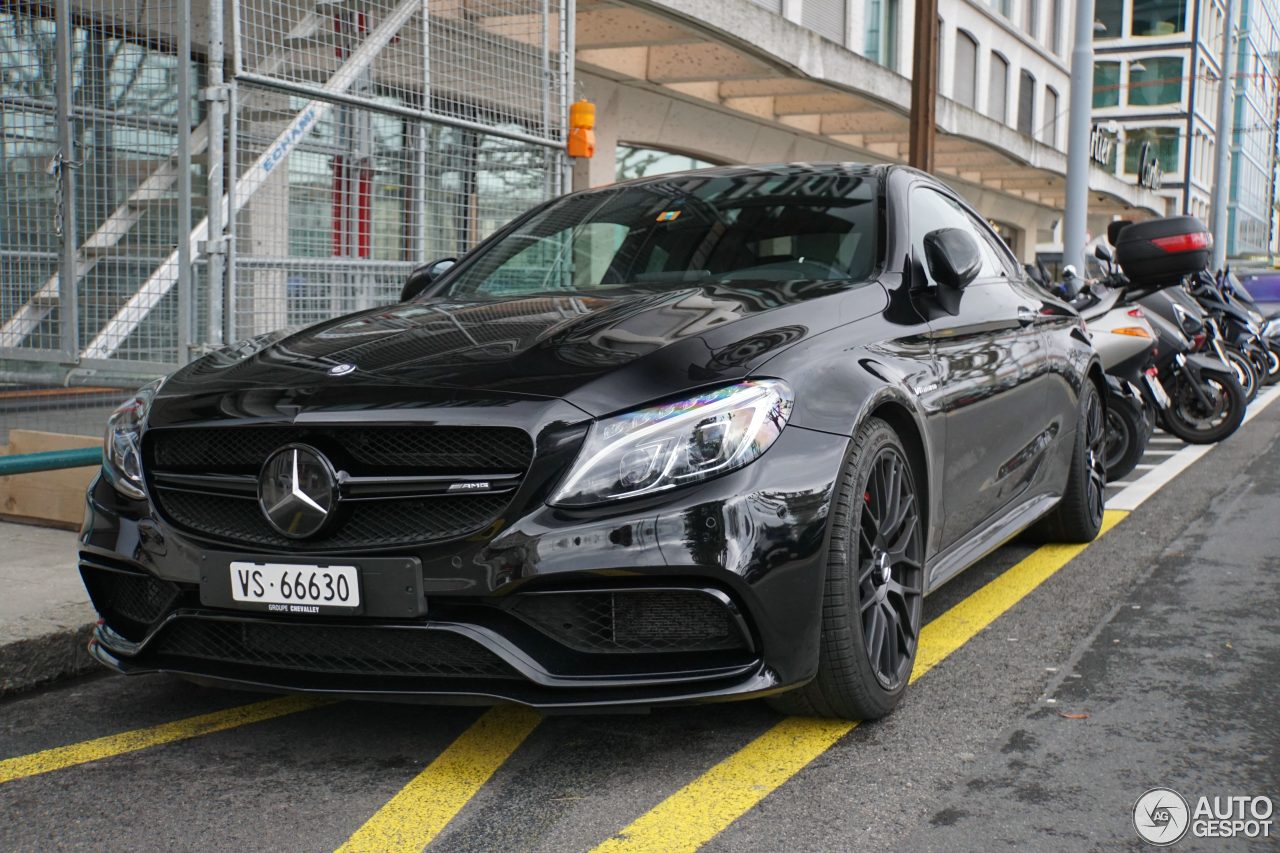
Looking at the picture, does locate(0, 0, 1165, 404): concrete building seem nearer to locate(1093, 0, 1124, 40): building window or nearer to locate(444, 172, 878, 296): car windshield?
locate(444, 172, 878, 296): car windshield

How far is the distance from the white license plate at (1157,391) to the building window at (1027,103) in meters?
24.7

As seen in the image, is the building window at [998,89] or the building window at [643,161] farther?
the building window at [998,89]

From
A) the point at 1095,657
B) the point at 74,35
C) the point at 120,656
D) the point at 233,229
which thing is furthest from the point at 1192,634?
the point at 74,35

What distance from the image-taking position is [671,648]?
2867 mm

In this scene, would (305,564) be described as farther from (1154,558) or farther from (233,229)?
(1154,558)

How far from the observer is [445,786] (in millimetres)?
2986

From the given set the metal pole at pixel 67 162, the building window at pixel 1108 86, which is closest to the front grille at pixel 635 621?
the metal pole at pixel 67 162

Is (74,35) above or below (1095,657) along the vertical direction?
above

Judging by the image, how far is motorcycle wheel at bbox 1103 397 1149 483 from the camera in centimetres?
742

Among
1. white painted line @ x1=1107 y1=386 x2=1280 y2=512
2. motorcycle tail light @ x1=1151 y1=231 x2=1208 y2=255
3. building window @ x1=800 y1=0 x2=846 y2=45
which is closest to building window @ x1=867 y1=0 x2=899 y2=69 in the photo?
building window @ x1=800 y1=0 x2=846 y2=45

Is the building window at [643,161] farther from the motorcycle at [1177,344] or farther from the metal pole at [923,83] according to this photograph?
the motorcycle at [1177,344]

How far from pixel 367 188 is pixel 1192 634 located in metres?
3.95

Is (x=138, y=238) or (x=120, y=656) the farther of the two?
(x=138, y=238)

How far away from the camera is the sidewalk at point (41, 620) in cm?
385
